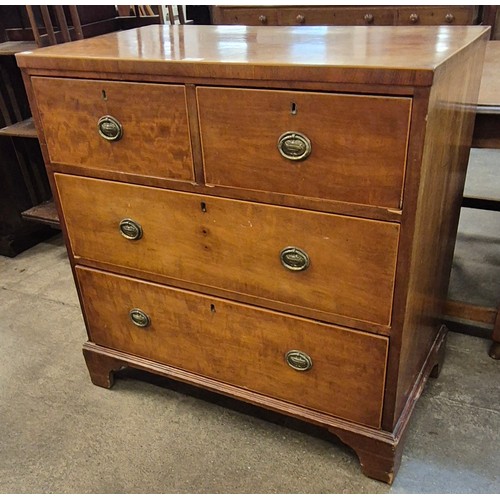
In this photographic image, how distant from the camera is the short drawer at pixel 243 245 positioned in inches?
40.4

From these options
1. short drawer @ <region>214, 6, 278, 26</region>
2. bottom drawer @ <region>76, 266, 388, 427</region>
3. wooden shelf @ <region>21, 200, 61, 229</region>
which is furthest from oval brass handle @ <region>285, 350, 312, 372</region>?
short drawer @ <region>214, 6, 278, 26</region>

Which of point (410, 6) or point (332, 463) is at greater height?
point (410, 6)

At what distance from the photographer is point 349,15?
2.47 m

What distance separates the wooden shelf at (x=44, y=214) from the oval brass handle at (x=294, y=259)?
1349 millimetres

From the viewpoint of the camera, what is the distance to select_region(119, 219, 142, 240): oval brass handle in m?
1.26

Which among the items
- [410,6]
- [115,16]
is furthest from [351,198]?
[115,16]

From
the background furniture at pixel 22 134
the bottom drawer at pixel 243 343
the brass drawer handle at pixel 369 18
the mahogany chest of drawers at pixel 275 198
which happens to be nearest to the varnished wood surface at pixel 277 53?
the mahogany chest of drawers at pixel 275 198

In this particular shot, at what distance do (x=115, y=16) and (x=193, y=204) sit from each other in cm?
188

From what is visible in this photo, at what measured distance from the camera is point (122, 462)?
1348mm

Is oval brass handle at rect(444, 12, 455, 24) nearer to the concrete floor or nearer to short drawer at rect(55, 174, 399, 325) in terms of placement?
the concrete floor

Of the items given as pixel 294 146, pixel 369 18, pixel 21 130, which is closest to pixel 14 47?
pixel 21 130

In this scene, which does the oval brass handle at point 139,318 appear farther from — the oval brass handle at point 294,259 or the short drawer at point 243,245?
the oval brass handle at point 294,259

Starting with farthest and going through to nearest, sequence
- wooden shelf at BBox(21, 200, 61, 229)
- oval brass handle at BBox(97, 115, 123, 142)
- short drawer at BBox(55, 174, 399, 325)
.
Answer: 1. wooden shelf at BBox(21, 200, 61, 229)
2. oval brass handle at BBox(97, 115, 123, 142)
3. short drawer at BBox(55, 174, 399, 325)

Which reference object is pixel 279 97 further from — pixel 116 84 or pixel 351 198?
pixel 116 84
